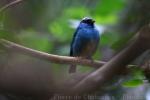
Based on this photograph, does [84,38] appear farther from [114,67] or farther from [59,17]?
[114,67]

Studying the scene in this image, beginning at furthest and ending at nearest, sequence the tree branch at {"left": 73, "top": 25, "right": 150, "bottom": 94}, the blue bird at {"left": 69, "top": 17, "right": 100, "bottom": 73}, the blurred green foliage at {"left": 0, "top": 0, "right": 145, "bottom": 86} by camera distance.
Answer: the blue bird at {"left": 69, "top": 17, "right": 100, "bottom": 73}, the blurred green foliage at {"left": 0, "top": 0, "right": 145, "bottom": 86}, the tree branch at {"left": 73, "top": 25, "right": 150, "bottom": 94}

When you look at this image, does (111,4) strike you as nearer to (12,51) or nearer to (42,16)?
(42,16)

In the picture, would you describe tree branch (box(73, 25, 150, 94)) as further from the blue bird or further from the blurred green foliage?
the blue bird

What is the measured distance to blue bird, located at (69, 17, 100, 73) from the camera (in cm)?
345

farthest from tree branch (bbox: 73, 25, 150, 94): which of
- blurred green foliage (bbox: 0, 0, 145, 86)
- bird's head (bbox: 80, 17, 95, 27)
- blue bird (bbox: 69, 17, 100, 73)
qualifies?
bird's head (bbox: 80, 17, 95, 27)

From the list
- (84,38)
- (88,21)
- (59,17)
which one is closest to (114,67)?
(84,38)

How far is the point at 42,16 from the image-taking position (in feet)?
11.8

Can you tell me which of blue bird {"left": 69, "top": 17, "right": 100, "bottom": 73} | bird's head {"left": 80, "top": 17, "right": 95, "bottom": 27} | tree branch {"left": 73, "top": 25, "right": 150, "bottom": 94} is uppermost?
bird's head {"left": 80, "top": 17, "right": 95, "bottom": 27}

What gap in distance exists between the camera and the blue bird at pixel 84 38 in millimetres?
3451

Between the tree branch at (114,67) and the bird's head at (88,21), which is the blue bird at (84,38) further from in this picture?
the tree branch at (114,67)

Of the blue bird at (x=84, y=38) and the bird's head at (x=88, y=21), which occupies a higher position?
the bird's head at (x=88, y=21)

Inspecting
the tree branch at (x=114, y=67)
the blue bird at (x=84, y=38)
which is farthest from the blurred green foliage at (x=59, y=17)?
the tree branch at (x=114, y=67)

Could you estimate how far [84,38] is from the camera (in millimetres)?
3729

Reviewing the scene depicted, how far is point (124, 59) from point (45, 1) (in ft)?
8.18
